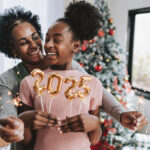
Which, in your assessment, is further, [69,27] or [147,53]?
[147,53]

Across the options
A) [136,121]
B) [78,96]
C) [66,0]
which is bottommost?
[136,121]

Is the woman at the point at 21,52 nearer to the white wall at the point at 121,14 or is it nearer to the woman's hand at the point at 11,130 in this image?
the woman's hand at the point at 11,130

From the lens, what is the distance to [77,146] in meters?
0.84

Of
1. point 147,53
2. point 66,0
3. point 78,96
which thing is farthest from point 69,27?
point 147,53

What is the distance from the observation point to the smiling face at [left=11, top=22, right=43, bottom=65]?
1.02 m

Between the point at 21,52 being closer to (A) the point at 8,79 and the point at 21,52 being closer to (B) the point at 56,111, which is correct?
(A) the point at 8,79

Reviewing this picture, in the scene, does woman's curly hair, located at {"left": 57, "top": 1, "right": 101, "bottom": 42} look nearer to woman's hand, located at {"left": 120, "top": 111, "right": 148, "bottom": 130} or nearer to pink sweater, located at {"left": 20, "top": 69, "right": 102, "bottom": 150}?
pink sweater, located at {"left": 20, "top": 69, "right": 102, "bottom": 150}

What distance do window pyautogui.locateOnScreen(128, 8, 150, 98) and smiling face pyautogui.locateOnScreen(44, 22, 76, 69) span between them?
2159 millimetres

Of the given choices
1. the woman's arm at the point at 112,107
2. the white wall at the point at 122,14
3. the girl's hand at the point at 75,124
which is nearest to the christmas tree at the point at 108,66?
the white wall at the point at 122,14

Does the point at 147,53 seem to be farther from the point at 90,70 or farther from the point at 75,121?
the point at 75,121

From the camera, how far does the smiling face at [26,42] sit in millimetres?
1016

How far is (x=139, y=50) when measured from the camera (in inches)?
118

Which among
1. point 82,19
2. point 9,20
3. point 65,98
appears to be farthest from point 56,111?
point 9,20

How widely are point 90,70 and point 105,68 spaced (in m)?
0.18
